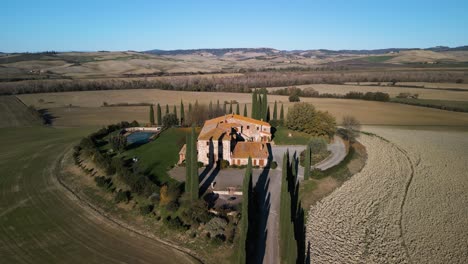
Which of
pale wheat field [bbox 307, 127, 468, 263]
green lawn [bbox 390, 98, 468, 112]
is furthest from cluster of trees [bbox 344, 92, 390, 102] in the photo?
pale wheat field [bbox 307, 127, 468, 263]

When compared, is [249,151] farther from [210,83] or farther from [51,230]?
[210,83]

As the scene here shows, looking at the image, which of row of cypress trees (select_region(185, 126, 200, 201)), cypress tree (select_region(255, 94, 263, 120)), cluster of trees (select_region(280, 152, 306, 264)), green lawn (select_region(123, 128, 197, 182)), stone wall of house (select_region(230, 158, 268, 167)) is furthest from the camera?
cypress tree (select_region(255, 94, 263, 120))

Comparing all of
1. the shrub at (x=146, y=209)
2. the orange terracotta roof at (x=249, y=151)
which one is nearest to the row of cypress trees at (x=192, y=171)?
the shrub at (x=146, y=209)

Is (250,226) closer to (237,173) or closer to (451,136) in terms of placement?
(237,173)

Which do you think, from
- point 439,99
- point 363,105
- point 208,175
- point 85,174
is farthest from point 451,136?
point 85,174

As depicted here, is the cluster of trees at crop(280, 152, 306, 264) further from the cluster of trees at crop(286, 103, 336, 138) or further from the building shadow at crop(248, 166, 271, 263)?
the cluster of trees at crop(286, 103, 336, 138)

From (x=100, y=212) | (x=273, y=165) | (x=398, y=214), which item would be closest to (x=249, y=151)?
(x=273, y=165)
